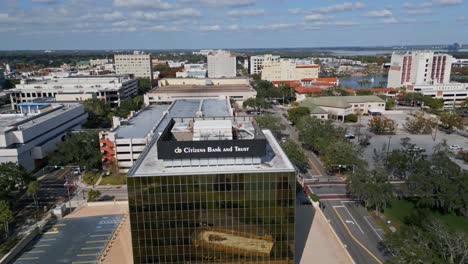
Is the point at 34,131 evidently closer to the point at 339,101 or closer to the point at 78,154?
the point at 78,154

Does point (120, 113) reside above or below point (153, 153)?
below

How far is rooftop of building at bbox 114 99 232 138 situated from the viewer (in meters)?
78.0

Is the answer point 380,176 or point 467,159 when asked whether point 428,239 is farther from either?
point 467,159

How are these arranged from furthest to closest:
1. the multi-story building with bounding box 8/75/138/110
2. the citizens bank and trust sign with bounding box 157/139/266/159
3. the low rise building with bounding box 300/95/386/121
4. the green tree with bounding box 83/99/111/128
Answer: the multi-story building with bounding box 8/75/138/110 → the low rise building with bounding box 300/95/386/121 → the green tree with bounding box 83/99/111/128 → the citizens bank and trust sign with bounding box 157/139/266/159

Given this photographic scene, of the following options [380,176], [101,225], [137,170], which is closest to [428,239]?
[380,176]

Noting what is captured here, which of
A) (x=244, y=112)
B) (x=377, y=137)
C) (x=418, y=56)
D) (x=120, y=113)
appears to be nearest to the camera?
(x=377, y=137)

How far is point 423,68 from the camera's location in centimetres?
17150

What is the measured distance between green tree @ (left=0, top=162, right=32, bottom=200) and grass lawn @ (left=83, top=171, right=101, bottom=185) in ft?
36.6

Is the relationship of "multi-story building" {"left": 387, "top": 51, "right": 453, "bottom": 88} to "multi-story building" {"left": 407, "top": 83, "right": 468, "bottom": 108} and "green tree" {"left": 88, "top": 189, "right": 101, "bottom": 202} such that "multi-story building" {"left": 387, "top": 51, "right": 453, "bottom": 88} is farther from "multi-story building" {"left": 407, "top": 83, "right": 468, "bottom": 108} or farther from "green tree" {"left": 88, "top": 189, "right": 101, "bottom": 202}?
"green tree" {"left": 88, "top": 189, "right": 101, "bottom": 202}

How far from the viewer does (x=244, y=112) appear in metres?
139

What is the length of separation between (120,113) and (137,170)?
89038 millimetres

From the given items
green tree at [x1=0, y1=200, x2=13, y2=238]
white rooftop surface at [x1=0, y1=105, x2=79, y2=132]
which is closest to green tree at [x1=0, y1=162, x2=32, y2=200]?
green tree at [x1=0, y1=200, x2=13, y2=238]

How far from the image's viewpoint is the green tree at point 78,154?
240ft

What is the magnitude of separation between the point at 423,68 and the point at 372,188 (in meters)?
145
